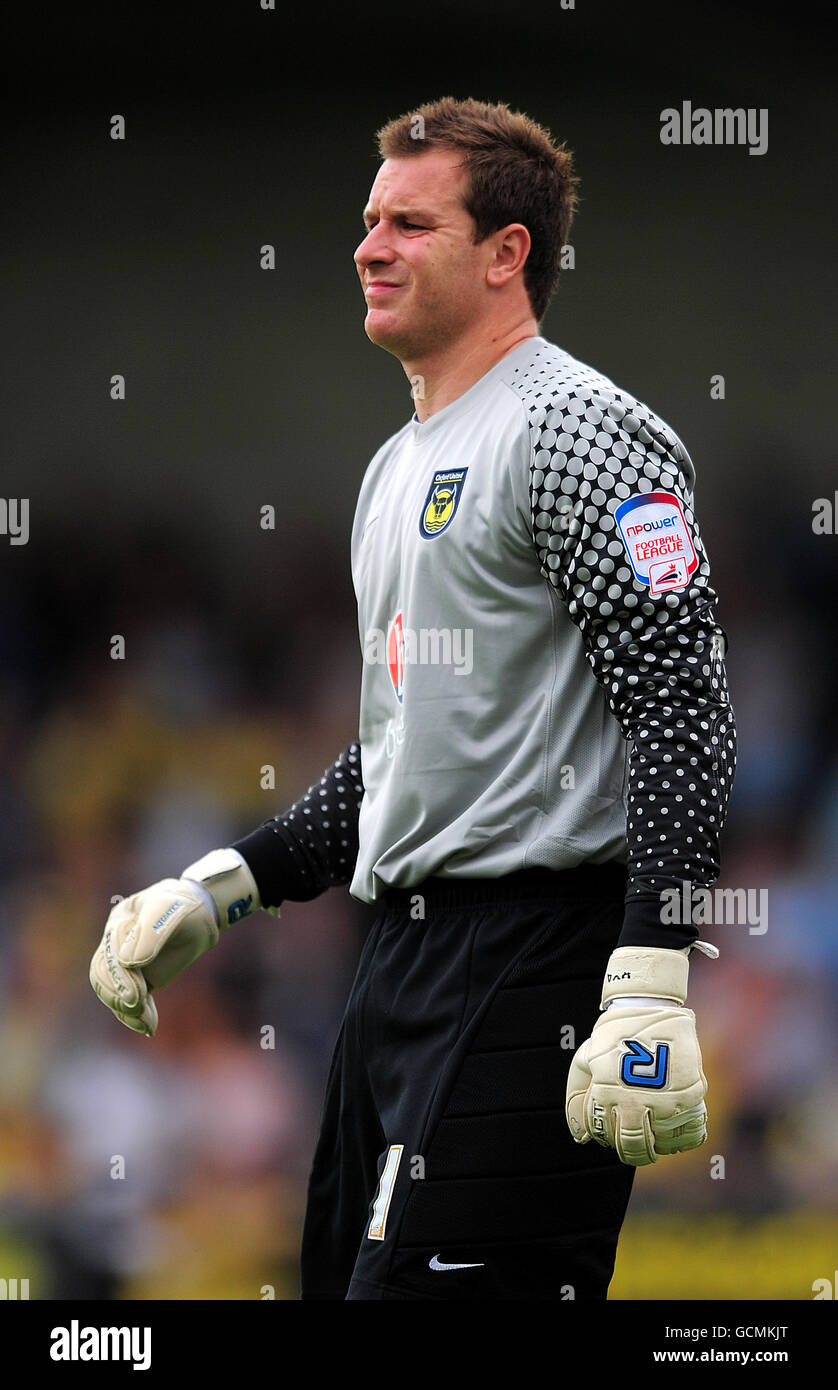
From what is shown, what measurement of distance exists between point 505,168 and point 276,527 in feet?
11.9

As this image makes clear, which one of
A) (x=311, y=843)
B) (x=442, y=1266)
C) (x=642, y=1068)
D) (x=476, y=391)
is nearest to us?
A: (x=642, y=1068)

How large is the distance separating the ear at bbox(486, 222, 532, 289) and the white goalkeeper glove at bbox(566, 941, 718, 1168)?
97 cm

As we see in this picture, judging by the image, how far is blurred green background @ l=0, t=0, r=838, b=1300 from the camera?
488cm

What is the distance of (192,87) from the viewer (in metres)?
5.75

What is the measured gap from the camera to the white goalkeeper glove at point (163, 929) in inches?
94.3

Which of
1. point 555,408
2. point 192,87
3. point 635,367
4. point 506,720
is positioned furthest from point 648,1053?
point 192,87

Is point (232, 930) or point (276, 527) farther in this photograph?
point (276, 527)

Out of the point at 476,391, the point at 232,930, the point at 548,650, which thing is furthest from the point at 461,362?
the point at 232,930

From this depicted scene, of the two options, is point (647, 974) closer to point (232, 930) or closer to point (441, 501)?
point (441, 501)

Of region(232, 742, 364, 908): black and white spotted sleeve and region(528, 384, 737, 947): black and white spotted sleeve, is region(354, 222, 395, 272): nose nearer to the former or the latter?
region(528, 384, 737, 947): black and white spotted sleeve

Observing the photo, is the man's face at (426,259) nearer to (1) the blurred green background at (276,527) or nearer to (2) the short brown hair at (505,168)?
(2) the short brown hair at (505,168)

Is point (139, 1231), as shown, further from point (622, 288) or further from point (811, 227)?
point (811, 227)

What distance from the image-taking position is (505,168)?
227cm

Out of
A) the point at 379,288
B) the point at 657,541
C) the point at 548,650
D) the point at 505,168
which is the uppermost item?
the point at 505,168
